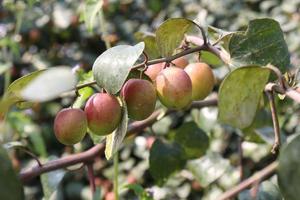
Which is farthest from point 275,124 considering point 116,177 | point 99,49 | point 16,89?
point 99,49

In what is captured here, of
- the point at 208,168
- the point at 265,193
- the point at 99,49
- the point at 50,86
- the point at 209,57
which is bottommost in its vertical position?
the point at 99,49

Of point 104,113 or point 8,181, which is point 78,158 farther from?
point 8,181

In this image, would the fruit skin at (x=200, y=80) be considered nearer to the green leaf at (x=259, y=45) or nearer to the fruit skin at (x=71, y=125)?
the green leaf at (x=259, y=45)

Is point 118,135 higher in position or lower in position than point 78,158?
higher

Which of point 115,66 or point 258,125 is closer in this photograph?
point 115,66

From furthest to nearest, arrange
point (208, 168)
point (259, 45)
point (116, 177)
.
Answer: point (208, 168), point (116, 177), point (259, 45)

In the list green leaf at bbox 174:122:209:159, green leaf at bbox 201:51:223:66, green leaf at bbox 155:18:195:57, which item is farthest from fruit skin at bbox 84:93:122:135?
green leaf at bbox 174:122:209:159

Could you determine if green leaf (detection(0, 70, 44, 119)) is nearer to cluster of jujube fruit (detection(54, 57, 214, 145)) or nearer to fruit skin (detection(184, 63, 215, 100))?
cluster of jujube fruit (detection(54, 57, 214, 145))

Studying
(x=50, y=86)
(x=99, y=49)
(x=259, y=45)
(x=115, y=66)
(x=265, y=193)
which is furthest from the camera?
(x=99, y=49)
